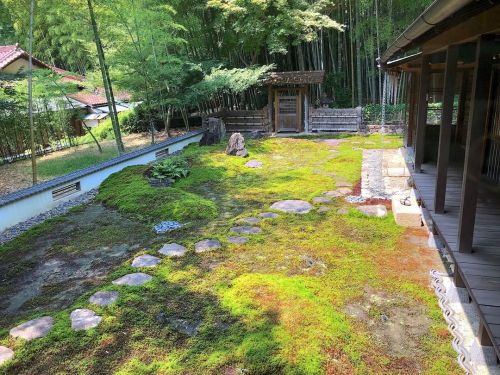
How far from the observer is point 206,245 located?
479 centimetres

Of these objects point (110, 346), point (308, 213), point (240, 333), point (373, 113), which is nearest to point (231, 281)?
point (240, 333)

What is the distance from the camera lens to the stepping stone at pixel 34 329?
3.11 meters

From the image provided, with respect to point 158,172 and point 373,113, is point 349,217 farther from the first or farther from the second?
point 373,113

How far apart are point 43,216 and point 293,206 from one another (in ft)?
13.9

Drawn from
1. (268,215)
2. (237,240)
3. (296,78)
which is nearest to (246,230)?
(237,240)

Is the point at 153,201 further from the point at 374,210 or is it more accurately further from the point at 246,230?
the point at 374,210

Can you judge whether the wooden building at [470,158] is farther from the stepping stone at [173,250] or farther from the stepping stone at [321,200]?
the stepping stone at [173,250]

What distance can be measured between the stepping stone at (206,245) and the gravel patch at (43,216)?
2878 millimetres

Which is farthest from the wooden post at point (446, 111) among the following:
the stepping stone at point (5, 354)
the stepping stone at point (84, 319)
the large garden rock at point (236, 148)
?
the large garden rock at point (236, 148)

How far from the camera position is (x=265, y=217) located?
5.71m

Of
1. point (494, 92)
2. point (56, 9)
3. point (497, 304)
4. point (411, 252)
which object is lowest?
point (411, 252)

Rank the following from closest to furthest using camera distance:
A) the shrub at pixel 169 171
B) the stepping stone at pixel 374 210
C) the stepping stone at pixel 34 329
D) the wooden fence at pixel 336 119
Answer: the stepping stone at pixel 34 329
the stepping stone at pixel 374 210
the shrub at pixel 169 171
the wooden fence at pixel 336 119

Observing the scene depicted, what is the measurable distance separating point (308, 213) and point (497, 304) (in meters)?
3.45

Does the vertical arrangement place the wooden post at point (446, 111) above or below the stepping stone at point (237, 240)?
above
